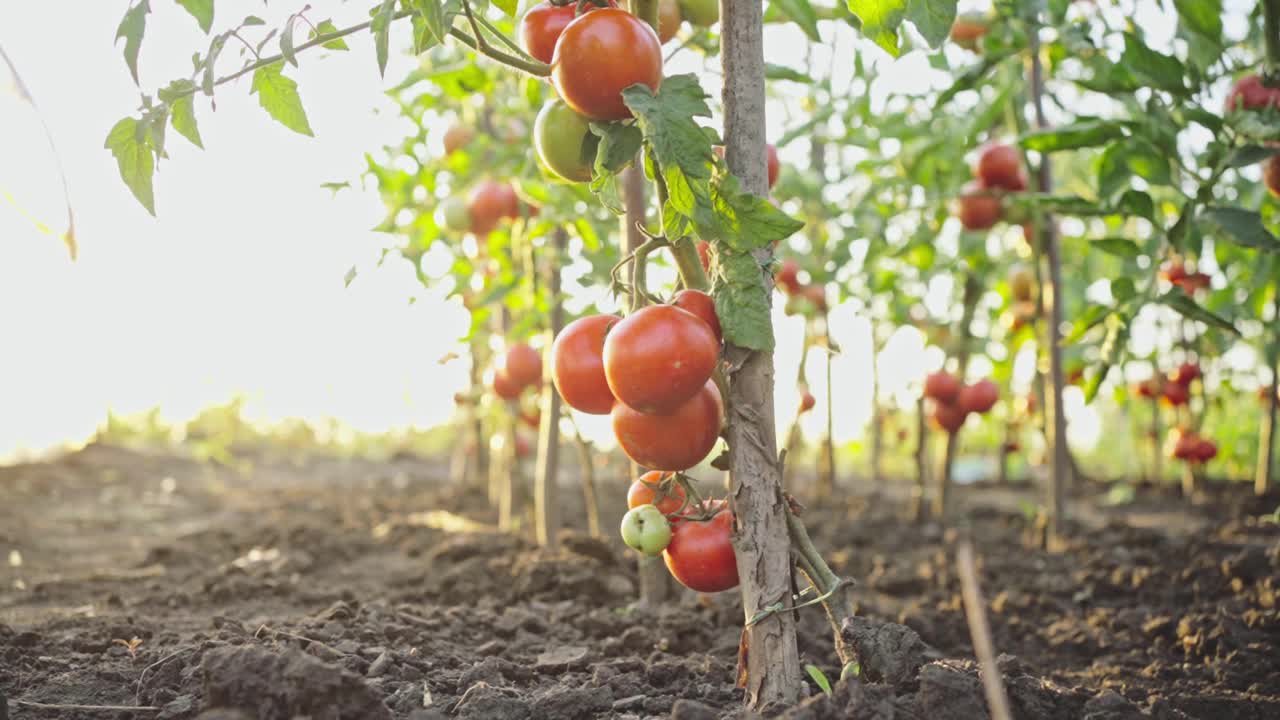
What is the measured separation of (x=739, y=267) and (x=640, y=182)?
118cm

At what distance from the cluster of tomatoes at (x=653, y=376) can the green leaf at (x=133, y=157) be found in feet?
2.31

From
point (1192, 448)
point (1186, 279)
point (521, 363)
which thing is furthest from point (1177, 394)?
point (521, 363)

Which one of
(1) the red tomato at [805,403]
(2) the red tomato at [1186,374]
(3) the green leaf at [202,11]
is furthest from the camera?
(2) the red tomato at [1186,374]

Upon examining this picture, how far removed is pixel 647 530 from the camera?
59.0 inches

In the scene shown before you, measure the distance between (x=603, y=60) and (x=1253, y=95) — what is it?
1909 millimetres

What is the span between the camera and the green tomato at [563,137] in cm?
148

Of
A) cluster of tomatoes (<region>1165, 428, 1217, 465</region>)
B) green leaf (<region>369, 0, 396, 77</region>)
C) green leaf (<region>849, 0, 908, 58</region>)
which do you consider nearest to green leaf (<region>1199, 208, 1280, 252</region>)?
green leaf (<region>849, 0, 908, 58</region>)

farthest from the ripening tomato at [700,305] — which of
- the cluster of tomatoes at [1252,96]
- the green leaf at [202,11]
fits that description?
the cluster of tomatoes at [1252,96]

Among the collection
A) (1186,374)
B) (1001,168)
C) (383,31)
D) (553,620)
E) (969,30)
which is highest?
(969,30)

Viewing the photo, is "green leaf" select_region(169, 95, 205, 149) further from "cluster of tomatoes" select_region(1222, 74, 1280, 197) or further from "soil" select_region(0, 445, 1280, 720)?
"cluster of tomatoes" select_region(1222, 74, 1280, 197)

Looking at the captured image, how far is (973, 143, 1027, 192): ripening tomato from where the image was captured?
3.63m

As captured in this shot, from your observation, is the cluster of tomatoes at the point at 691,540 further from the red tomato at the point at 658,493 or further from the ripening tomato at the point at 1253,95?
the ripening tomato at the point at 1253,95

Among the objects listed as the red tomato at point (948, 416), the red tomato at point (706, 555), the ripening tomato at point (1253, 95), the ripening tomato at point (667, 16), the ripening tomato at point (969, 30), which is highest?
the ripening tomato at point (969, 30)

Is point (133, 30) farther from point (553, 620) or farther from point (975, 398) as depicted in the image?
point (975, 398)
